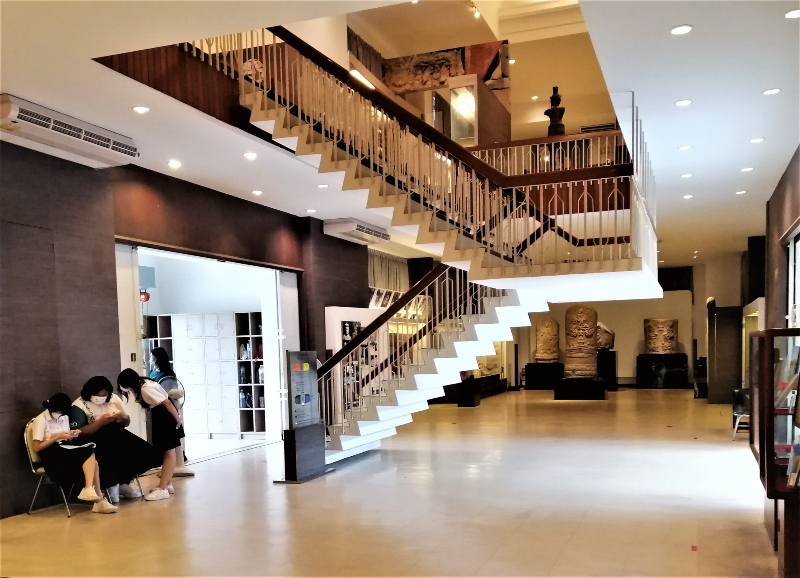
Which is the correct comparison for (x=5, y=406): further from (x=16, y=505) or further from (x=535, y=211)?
(x=535, y=211)

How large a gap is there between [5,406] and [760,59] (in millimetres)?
7221

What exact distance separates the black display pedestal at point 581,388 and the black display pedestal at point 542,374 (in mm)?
3013

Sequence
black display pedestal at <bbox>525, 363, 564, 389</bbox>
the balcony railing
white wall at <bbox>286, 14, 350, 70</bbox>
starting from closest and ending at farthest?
1. the balcony railing
2. white wall at <bbox>286, 14, 350, 70</bbox>
3. black display pedestal at <bbox>525, 363, 564, 389</bbox>

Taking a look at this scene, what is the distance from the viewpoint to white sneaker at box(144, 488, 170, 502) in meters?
7.33

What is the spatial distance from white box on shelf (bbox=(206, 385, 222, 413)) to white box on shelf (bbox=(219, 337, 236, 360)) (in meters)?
0.55

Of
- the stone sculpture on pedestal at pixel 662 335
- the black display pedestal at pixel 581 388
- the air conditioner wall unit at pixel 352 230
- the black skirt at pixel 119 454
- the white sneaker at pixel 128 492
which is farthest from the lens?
the stone sculpture on pedestal at pixel 662 335

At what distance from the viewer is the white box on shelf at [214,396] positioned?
12070 millimetres

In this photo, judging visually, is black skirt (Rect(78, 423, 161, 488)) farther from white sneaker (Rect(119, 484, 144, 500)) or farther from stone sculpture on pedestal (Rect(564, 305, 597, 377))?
stone sculpture on pedestal (Rect(564, 305, 597, 377))

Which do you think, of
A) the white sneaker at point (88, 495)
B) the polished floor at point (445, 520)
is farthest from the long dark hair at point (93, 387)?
A: the polished floor at point (445, 520)

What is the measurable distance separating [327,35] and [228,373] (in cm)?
585

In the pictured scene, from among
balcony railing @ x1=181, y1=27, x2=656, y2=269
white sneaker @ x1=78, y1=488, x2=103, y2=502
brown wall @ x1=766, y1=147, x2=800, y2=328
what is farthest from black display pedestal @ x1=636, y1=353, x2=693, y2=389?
white sneaker @ x1=78, y1=488, x2=103, y2=502

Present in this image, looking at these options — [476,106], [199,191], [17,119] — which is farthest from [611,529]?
[476,106]

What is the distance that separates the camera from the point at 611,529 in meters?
5.75

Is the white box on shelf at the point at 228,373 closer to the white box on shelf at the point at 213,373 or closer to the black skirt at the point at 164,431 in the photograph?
the white box on shelf at the point at 213,373
